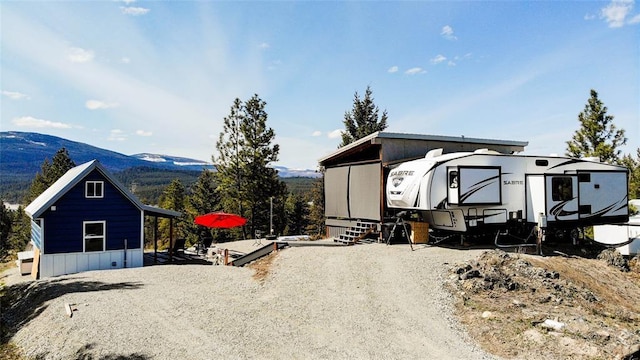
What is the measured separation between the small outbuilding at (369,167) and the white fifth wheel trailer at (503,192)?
884mm

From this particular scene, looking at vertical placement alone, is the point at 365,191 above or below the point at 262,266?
above

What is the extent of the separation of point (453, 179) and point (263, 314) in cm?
899

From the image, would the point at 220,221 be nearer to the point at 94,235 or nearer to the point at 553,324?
the point at 94,235

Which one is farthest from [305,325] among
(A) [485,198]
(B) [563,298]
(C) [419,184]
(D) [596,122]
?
(D) [596,122]

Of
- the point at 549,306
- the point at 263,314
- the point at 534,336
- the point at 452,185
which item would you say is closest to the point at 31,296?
the point at 263,314

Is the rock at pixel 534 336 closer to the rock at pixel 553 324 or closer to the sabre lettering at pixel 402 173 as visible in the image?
the rock at pixel 553 324

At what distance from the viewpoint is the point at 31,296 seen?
40.7 feet

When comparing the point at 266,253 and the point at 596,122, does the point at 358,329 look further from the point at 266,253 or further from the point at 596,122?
the point at 596,122

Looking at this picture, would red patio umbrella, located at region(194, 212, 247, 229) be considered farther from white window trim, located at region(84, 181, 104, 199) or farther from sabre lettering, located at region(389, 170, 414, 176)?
A: sabre lettering, located at region(389, 170, 414, 176)

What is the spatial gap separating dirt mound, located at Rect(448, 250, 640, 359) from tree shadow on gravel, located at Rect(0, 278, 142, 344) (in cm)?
999

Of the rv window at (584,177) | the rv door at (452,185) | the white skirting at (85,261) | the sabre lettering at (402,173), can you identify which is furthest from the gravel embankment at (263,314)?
the rv window at (584,177)

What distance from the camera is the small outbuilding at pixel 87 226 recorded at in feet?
51.1

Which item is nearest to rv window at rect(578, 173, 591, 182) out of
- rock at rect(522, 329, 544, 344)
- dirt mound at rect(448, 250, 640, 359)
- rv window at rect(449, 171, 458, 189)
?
dirt mound at rect(448, 250, 640, 359)

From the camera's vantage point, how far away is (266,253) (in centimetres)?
1648
